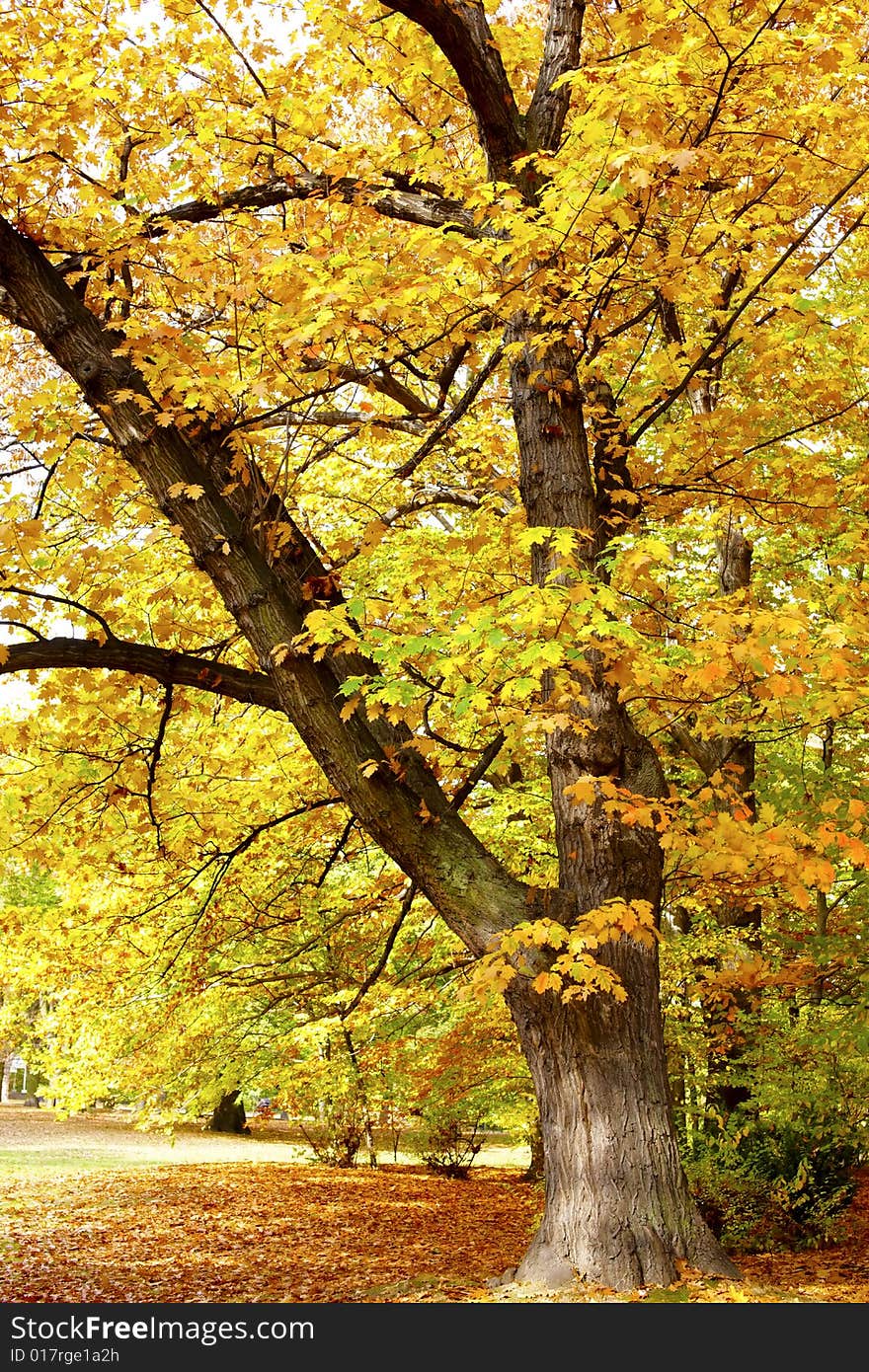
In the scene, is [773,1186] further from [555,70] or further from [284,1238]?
[555,70]

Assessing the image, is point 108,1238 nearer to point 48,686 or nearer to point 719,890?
point 48,686

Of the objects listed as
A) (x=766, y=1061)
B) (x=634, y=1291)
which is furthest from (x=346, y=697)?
(x=766, y=1061)

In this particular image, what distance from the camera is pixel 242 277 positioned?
207 inches

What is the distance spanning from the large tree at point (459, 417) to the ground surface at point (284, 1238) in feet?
5.27

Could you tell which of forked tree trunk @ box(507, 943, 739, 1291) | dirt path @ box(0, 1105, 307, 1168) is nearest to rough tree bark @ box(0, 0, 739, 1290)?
forked tree trunk @ box(507, 943, 739, 1291)

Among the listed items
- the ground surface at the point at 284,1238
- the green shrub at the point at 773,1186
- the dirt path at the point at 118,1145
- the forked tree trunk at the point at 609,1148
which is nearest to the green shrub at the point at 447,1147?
the ground surface at the point at 284,1238

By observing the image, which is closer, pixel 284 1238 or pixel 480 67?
pixel 480 67

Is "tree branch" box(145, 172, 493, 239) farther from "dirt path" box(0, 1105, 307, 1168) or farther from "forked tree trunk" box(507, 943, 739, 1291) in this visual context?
"dirt path" box(0, 1105, 307, 1168)

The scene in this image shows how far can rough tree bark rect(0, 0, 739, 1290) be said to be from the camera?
16.5ft

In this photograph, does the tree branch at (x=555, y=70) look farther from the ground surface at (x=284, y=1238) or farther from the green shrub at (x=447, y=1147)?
the green shrub at (x=447, y=1147)

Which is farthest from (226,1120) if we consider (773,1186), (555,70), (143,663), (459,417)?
(555,70)

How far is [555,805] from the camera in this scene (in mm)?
5754

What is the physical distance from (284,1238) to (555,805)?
584cm

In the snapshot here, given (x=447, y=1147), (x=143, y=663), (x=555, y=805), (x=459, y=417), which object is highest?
(x=459, y=417)
